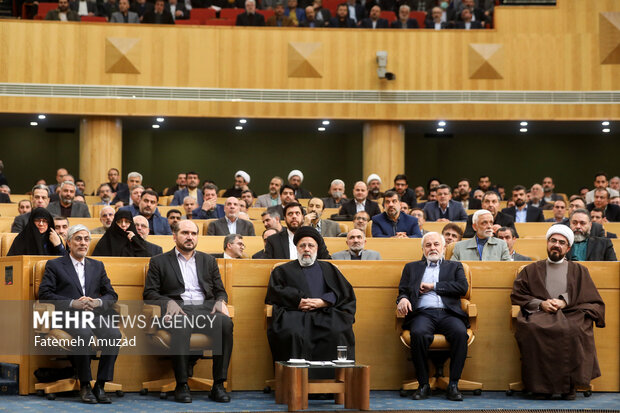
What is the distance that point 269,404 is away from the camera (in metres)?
5.70

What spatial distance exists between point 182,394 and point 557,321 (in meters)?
2.44

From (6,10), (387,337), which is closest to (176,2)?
(6,10)

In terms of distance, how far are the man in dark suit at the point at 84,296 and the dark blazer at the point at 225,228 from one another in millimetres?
2806

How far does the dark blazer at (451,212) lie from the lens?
10148mm

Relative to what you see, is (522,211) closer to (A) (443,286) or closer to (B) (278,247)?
(B) (278,247)

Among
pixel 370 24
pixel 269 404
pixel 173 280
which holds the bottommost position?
pixel 269 404

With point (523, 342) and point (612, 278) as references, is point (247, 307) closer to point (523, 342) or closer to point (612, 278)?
point (523, 342)

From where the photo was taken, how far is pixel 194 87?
14180mm

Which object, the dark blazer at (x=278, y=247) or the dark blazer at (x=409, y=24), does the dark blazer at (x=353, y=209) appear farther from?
the dark blazer at (x=409, y=24)

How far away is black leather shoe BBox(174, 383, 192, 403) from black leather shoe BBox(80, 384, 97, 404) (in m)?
0.49

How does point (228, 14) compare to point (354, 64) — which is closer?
point (354, 64)

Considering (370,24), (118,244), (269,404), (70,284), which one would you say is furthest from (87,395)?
(370,24)

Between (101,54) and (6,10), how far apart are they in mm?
2076

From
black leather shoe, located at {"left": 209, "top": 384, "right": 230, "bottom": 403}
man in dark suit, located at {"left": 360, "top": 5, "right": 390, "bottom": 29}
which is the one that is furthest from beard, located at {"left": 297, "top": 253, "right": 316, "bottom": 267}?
man in dark suit, located at {"left": 360, "top": 5, "right": 390, "bottom": 29}
